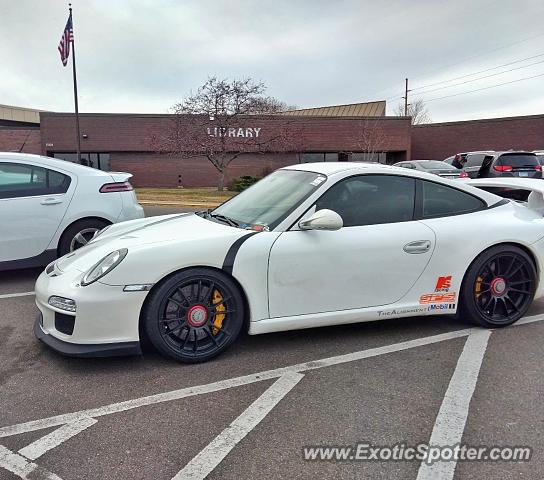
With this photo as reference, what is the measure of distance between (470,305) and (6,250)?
4972 millimetres

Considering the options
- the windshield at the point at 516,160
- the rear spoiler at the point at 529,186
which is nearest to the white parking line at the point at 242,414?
the rear spoiler at the point at 529,186

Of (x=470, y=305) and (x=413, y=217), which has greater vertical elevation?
(x=413, y=217)

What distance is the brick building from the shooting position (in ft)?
101

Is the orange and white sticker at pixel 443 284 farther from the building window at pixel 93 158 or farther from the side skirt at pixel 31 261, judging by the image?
the building window at pixel 93 158

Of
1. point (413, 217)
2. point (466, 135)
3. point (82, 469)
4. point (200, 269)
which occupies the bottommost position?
point (82, 469)

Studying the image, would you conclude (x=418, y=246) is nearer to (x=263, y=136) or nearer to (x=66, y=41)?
(x=66, y=41)

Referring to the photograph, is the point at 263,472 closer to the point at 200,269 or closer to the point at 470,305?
A: the point at 200,269

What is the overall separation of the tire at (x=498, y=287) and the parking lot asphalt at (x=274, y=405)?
182 millimetres

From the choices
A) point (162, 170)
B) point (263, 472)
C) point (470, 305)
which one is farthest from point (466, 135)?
point (263, 472)

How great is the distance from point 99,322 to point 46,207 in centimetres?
299

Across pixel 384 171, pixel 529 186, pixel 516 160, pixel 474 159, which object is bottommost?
pixel 529 186

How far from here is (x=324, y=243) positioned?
354cm

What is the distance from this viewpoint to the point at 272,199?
13.2ft

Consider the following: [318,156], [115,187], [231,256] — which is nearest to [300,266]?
[231,256]
